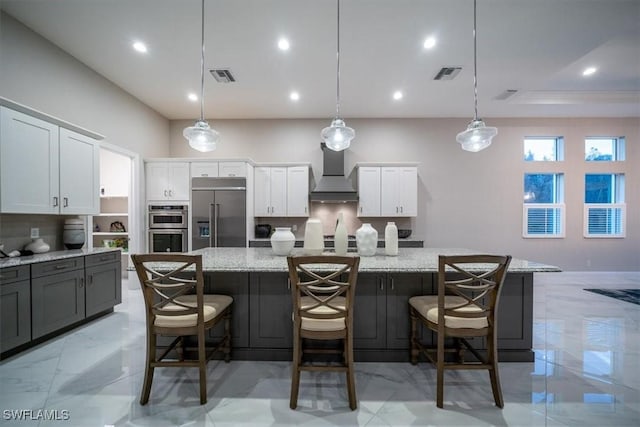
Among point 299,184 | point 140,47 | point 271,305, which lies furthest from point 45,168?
point 299,184

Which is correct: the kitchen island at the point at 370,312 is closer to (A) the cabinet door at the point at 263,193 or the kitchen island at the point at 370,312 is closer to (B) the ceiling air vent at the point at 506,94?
(A) the cabinet door at the point at 263,193

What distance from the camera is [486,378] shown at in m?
2.16

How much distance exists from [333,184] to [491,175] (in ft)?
10.5

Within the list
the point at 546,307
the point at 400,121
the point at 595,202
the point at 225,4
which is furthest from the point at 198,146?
the point at 595,202

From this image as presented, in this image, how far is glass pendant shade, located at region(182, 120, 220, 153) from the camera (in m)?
2.60

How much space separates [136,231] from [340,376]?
4.09 metres

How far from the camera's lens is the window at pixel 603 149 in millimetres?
5664

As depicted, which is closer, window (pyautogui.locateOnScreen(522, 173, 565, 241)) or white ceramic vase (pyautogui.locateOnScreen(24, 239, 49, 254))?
white ceramic vase (pyautogui.locateOnScreen(24, 239, 49, 254))

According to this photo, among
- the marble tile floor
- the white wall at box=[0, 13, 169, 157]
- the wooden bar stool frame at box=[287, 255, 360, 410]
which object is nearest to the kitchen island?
the marble tile floor

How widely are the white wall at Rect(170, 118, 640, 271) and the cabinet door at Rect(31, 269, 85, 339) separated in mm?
3307

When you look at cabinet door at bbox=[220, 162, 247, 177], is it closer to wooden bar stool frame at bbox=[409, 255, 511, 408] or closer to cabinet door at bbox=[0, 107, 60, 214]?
cabinet door at bbox=[0, 107, 60, 214]

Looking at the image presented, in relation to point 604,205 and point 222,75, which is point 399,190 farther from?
point 604,205

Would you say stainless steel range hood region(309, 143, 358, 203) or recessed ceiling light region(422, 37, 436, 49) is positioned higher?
recessed ceiling light region(422, 37, 436, 49)

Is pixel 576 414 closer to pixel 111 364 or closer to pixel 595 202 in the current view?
pixel 111 364
